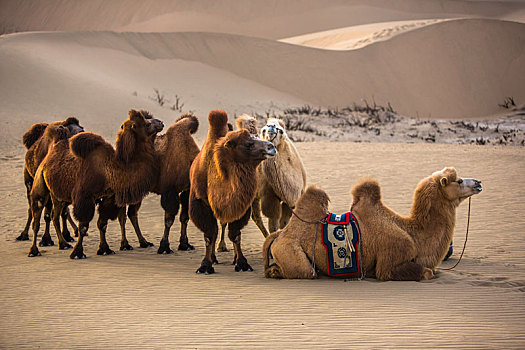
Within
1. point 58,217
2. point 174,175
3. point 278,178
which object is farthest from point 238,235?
point 58,217

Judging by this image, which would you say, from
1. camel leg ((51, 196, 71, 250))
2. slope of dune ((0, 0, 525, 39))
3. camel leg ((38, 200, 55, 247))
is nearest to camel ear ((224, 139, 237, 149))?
camel leg ((51, 196, 71, 250))

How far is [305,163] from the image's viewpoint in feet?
53.8

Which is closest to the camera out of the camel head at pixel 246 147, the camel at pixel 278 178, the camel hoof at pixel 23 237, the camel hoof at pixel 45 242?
the camel head at pixel 246 147

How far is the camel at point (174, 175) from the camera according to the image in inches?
353

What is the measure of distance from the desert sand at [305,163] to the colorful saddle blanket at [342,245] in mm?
185

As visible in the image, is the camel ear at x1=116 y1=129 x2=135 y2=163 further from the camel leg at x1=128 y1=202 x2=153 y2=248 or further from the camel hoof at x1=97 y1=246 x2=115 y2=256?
the camel hoof at x1=97 y1=246 x2=115 y2=256

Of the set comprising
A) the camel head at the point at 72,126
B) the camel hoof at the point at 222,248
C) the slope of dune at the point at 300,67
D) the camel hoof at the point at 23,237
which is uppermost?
the slope of dune at the point at 300,67

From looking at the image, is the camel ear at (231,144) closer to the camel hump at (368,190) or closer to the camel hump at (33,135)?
the camel hump at (368,190)

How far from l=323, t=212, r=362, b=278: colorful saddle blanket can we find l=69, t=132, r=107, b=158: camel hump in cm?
375

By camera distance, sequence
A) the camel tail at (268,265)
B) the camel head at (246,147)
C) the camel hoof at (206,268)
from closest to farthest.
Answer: the camel tail at (268,265) < the camel head at (246,147) < the camel hoof at (206,268)

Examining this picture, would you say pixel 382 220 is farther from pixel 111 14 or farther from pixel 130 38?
pixel 111 14

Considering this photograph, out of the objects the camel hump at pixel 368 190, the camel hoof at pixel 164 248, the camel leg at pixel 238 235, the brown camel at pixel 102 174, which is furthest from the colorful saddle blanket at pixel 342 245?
the brown camel at pixel 102 174

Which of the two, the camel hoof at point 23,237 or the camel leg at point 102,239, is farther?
the camel hoof at point 23,237

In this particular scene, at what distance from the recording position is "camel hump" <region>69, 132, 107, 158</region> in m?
8.74
